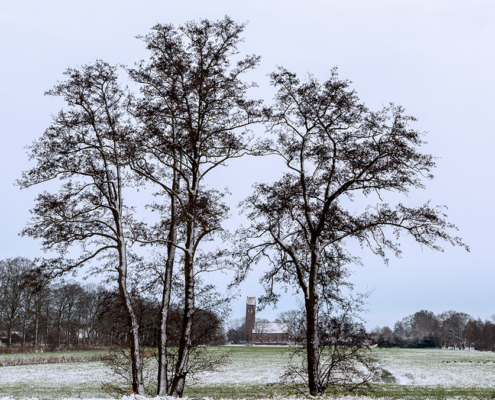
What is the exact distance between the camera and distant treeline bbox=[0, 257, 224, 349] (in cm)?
1361

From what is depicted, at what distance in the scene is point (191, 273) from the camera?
12.5m

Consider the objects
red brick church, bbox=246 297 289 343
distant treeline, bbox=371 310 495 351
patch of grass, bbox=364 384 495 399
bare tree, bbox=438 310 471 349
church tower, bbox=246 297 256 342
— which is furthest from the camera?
church tower, bbox=246 297 256 342

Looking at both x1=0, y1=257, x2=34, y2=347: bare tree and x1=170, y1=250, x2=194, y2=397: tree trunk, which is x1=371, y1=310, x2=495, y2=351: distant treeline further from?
x1=170, y1=250, x2=194, y2=397: tree trunk

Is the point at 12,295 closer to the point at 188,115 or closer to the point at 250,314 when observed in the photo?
the point at 188,115

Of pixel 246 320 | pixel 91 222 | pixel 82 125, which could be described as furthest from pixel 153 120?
pixel 246 320

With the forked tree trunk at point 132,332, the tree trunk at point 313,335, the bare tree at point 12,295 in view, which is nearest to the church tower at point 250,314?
the bare tree at point 12,295

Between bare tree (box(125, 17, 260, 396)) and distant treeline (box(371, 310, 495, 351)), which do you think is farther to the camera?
distant treeline (box(371, 310, 495, 351))

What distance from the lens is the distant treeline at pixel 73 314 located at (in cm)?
1361

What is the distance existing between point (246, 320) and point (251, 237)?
11246cm

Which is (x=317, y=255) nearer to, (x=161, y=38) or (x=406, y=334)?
(x=161, y=38)

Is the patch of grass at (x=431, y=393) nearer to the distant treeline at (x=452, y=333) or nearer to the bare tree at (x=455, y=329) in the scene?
the distant treeline at (x=452, y=333)

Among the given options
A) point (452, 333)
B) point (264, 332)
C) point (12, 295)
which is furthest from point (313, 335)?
point (264, 332)

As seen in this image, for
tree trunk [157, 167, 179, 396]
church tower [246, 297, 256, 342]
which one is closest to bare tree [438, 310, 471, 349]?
church tower [246, 297, 256, 342]

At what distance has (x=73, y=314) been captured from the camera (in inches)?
2031
